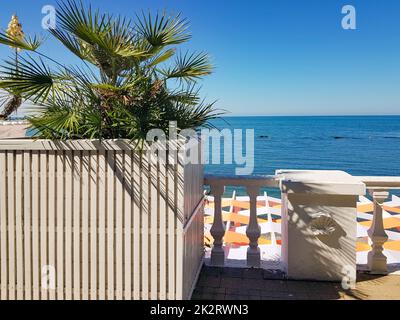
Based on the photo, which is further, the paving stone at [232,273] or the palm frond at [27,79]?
the paving stone at [232,273]

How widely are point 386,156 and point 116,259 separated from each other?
3716cm

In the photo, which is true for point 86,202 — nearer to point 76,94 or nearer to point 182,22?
point 76,94

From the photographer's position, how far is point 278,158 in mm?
34031

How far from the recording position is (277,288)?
2.56 m

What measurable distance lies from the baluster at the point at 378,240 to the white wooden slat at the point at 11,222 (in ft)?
9.18

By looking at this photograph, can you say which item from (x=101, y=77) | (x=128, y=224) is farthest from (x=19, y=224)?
(x=101, y=77)

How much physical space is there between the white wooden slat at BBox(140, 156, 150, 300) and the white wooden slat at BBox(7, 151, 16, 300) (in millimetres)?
798

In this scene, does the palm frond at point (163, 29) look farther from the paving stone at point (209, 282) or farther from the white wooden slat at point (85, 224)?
the paving stone at point (209, 282)

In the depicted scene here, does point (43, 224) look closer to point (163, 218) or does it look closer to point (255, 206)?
point (163, 218)

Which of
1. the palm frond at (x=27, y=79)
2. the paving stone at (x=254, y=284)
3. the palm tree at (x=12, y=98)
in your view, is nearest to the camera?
the palm frond at (x=27, y=79)

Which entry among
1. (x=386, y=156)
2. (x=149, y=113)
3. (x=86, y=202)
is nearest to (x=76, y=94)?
(x=149, y=113)

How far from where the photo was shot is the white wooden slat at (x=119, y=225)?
1924mm

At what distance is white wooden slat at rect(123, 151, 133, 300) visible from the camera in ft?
6.29

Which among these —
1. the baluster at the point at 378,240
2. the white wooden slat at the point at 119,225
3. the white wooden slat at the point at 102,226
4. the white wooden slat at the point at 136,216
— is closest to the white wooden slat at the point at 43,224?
the white wooden slat at the point at 102,226
